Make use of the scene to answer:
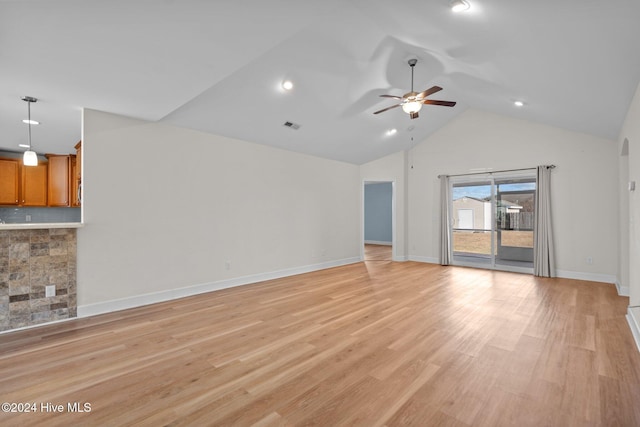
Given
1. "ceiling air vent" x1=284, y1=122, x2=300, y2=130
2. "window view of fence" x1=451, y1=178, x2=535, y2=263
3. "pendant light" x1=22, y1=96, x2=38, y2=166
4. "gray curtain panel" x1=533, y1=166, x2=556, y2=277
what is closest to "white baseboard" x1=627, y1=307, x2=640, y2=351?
"gray curtain panel" x1=533, y1=166, x2=556, y2=277

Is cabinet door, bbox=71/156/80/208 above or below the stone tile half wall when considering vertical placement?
above

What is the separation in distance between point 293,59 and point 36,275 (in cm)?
401

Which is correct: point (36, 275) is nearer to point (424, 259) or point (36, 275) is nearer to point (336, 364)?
point (336, 364)

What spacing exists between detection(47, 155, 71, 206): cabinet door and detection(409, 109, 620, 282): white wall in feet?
27.6

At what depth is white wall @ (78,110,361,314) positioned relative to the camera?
3758 mm

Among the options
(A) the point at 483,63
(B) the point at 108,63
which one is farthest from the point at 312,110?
(B) the point at 108,63

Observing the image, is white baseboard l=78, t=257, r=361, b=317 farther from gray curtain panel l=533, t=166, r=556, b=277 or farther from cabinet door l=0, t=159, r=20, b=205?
gray curtain panel l=533, t=166, r=556, b=277

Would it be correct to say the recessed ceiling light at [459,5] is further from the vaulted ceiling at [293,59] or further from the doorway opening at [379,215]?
the doorway opening at [379,215]

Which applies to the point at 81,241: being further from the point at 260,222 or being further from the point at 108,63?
the point at 260,222

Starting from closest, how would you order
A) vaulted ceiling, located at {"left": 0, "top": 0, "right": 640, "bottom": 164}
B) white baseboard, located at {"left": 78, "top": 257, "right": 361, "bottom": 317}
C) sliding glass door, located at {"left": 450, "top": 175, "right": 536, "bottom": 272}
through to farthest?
1. vaulted ceiling, located at {"left": 0, "top": 0, "right": 640, "bottom": 164}
2. white baseboard, located at {"left": 78, "top": 257, "right": 361, "bottom": 317}
3. sliding glass door, located at {"left": 450, "top": 175, "right": 536, "bottom": 272}

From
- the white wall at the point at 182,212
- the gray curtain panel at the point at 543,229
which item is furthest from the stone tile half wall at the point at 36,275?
the gray curtain panel at the point at 543,229

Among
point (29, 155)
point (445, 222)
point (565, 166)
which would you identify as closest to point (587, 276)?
point (565, 166)

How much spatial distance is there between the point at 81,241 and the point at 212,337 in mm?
2207

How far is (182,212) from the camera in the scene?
4496 mm
